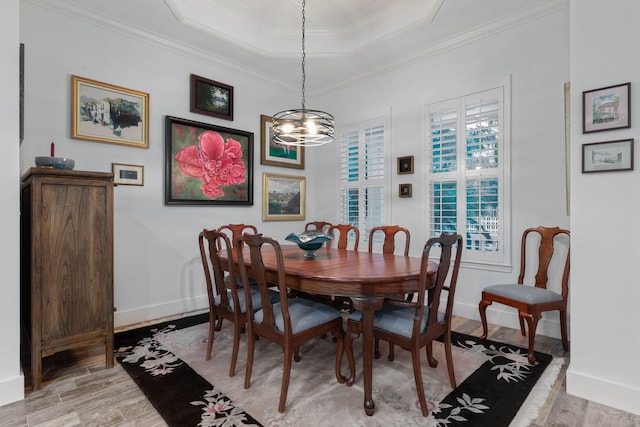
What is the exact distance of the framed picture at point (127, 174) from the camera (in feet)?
10.4

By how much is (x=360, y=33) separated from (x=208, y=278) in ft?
10.2

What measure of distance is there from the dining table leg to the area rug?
3.1 inches

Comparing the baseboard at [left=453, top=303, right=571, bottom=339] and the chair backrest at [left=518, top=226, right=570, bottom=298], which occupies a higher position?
the chair backrest at [left=518, top=226, right=570, bottom=298]

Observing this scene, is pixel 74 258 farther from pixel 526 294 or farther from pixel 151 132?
pixel 526 294

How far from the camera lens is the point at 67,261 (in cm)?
222

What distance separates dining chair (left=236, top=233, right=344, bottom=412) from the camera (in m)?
1.85

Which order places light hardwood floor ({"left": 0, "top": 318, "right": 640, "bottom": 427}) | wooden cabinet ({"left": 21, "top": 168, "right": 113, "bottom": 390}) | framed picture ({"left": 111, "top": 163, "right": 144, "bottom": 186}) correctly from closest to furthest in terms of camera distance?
light hardwood floor ({"left": 0, "top": 318, "right": 640, "bottom": 427}) < wooden cabinet ({"left": 21, "top": 168, "right": 113, "bottom": 390}) < framed picture ({"left": 111, "top": 163, "right": 144, "bottom": 186})

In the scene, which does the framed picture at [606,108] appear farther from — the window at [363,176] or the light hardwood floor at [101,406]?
the window at [363,176]

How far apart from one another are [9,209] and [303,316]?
6.29 ft

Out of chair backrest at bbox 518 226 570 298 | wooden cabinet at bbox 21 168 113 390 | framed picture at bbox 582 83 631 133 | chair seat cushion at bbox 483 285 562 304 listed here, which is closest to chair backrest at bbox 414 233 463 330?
chair seat cushion at bbox 483 285 562 304

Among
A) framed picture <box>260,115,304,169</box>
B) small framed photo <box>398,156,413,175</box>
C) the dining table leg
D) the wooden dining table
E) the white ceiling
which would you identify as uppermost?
the white ceiling

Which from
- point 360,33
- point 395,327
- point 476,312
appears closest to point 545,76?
point 360,33

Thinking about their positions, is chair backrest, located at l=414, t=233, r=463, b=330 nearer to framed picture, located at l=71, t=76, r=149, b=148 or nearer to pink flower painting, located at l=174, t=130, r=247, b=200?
pink flower painting, located at l=174, t=130, r=247, b=200

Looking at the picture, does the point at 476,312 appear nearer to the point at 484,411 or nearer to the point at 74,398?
the point at 484,411
